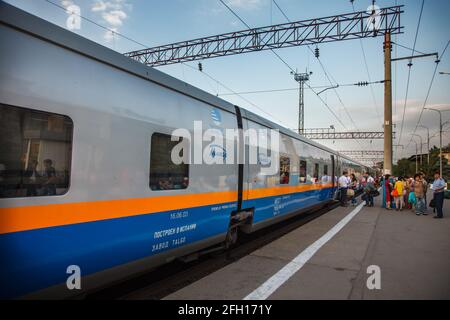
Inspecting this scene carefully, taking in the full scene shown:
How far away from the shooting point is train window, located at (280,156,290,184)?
8.41 m

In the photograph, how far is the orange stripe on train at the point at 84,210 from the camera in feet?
8.29

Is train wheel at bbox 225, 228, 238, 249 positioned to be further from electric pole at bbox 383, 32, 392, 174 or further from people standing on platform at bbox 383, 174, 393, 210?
electric pole at bbox 383, 32, 392, 174

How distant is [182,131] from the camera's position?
454 centimetres

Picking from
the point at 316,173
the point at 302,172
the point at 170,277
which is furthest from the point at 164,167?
the point at 316,173

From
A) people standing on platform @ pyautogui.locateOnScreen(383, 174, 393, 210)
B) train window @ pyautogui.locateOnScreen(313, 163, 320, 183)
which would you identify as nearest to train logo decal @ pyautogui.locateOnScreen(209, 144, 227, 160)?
train window @ pyautogui.locateOnScreen(313, 163, 320, 183)

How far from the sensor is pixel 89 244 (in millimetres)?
3115

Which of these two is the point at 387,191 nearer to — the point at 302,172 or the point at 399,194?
the point at 399,194

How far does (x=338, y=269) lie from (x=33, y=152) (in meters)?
4.68

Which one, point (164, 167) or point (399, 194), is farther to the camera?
point (399, 194)

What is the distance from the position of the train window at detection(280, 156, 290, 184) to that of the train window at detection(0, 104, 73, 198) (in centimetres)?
617

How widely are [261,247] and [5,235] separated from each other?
5066 millimetres

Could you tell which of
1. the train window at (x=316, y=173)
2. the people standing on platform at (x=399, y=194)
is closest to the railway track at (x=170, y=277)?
the train window at (x=316, y=173)
